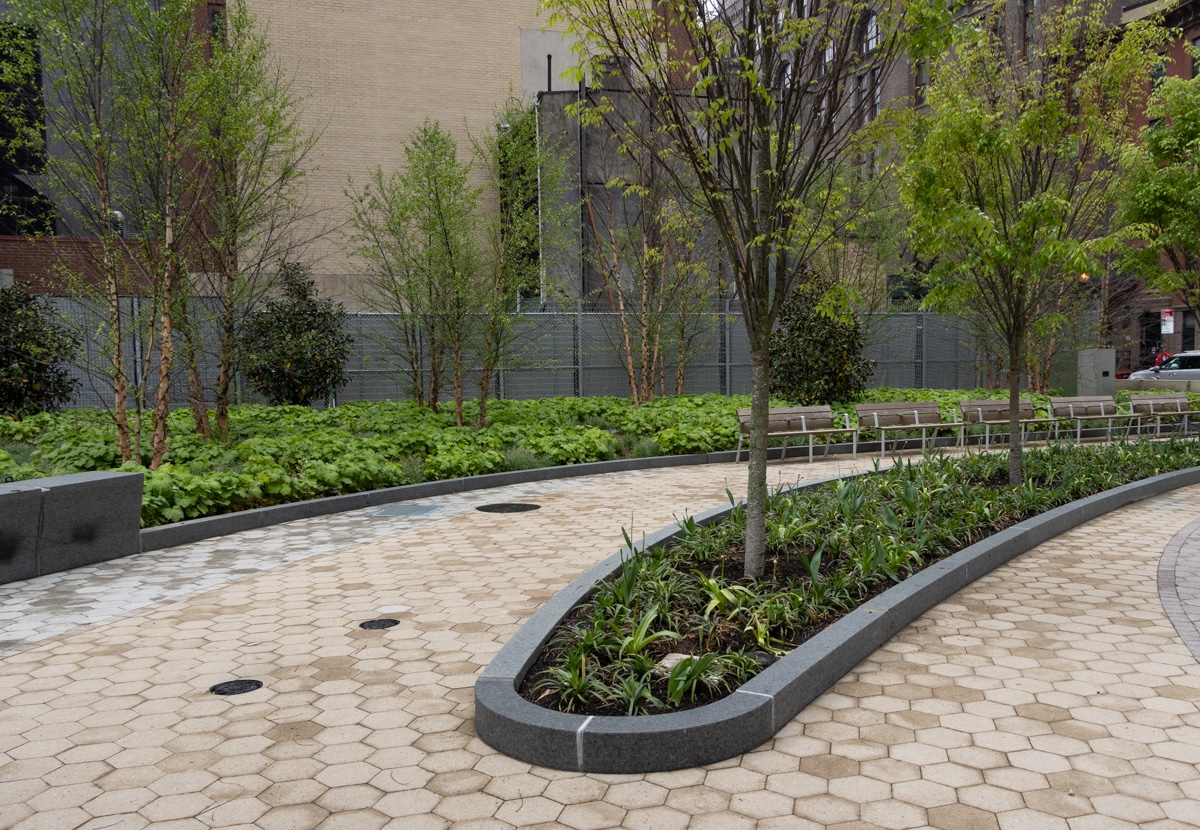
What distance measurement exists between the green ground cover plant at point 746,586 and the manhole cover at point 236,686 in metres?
1.49

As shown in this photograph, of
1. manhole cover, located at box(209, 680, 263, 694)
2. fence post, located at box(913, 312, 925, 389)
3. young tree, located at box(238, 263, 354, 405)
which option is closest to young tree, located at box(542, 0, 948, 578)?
manhole cover, located at box(209, 680, 263, 694)

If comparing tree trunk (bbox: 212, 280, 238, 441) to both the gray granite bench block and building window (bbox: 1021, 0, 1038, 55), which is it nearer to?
the gray granite bench block

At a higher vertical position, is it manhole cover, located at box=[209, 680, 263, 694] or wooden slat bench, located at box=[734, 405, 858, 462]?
wooden slat bench, located at box=[734, 405, 858, 462]

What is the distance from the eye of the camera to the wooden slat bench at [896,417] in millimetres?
15148

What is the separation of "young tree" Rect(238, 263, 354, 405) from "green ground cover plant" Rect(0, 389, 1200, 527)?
107 cm

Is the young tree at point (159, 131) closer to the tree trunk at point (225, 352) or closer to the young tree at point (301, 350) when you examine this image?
the tree trunk at point (225, 352)

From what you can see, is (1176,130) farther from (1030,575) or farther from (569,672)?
(569,672)

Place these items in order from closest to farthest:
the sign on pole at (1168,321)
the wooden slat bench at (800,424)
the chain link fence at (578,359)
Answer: the wooden slat bench at (800,424), the chain link fence at (578,359), the sign on pole at (1168,321)

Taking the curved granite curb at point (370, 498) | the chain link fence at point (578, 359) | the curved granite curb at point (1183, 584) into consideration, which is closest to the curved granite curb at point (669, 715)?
the curved granite curb at point (1183, 584)

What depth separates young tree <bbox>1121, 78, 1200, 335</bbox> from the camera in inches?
513

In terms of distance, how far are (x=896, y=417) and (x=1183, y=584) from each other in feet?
28.4

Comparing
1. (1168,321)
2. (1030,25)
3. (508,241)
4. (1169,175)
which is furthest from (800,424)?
(1168,321)

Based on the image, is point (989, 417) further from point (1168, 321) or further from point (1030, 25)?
point (1168, 321)

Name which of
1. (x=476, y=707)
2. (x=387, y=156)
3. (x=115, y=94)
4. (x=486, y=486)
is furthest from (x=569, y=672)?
(x=387, y=156)
